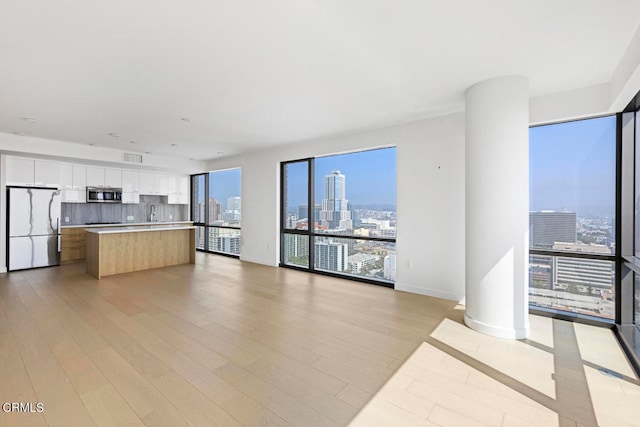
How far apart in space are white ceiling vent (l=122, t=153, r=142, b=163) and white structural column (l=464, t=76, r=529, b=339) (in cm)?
740

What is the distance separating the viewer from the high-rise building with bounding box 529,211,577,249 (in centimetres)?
345

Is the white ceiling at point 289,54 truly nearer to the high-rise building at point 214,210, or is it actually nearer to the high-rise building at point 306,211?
the high-rise building at point 306,211

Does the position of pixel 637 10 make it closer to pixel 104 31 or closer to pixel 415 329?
pixel 415 329

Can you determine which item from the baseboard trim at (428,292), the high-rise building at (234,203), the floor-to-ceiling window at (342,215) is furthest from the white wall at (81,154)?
the baseboard trim at (428,292)

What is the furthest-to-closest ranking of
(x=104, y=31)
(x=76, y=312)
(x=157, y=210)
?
(x=157, y=210) < (x=76, y=312) < (x=104, y=31)

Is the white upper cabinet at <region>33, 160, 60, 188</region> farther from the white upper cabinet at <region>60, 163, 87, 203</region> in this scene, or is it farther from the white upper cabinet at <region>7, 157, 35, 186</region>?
the white upper cabinet at <region>60, 163, 87, 203</region>

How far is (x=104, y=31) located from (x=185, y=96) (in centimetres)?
133

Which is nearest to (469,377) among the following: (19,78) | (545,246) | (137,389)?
(545,246)

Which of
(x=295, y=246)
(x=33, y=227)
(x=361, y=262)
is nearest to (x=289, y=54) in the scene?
(x=361, y=262)

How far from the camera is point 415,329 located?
3.17m

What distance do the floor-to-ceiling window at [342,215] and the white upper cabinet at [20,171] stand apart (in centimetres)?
521

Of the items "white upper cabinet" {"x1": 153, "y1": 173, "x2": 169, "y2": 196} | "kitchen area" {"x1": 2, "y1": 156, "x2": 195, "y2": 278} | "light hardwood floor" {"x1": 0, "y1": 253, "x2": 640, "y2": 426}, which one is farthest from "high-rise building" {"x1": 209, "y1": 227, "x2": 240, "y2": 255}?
"light hardwood floor" {"x1": 0, "y1": 253, "x2": 640, "y2": 426}

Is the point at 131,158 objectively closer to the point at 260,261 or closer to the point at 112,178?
the point at 112,178

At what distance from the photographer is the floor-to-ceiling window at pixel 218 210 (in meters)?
7.92
